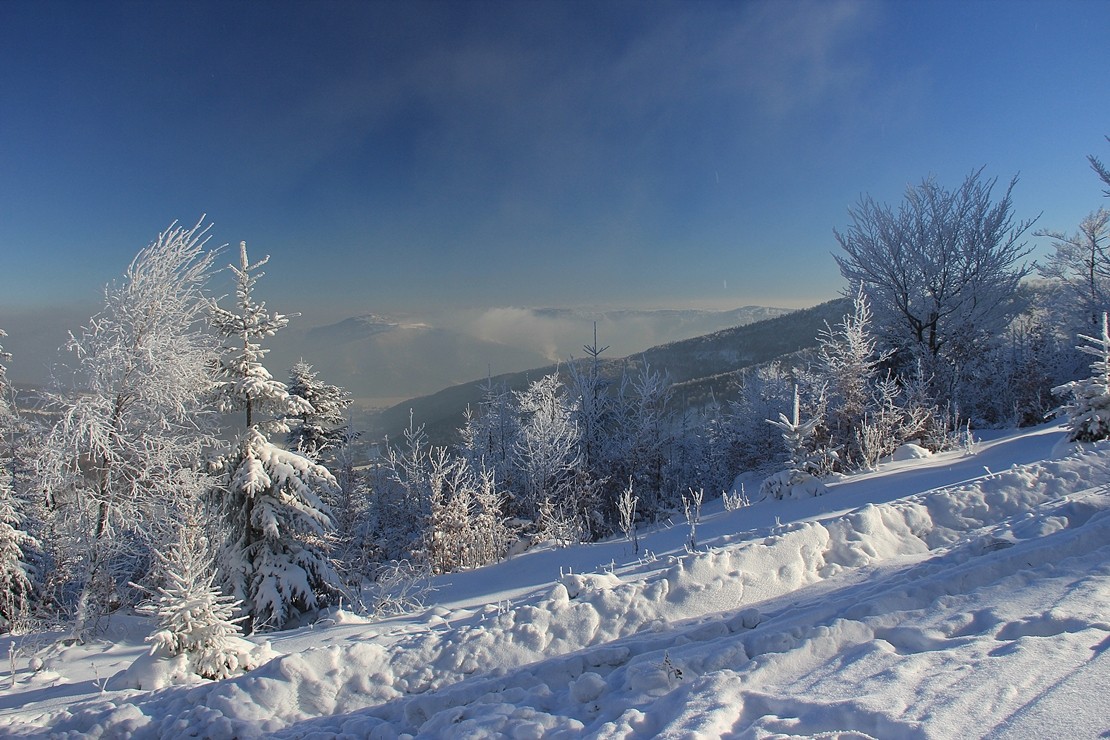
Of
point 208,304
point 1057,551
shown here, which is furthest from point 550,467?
point 1057,551

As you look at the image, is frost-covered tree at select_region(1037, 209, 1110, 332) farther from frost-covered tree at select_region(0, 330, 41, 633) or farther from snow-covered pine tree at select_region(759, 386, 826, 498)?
frost-covered tree at select_region(0, 330, 41, 633)

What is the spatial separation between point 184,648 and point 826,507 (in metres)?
7.61

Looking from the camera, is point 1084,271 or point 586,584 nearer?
point 586,584

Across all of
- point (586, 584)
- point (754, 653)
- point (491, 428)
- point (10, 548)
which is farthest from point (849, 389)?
point (491, 428)

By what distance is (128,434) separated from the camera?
9.87 metres

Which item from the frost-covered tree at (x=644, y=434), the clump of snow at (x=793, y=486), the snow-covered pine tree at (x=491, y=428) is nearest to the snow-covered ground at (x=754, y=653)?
the clump of snow at (x=793, y=486)

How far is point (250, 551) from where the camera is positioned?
10.9 metres

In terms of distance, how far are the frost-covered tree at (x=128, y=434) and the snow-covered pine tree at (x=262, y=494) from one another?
67 cm

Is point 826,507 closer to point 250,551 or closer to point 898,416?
point 898,416

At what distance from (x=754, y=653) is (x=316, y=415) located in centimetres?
1781

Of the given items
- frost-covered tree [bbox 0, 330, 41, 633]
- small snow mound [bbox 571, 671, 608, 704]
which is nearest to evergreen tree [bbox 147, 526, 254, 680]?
small snow mound [bbox 571, 671, 608, 704]

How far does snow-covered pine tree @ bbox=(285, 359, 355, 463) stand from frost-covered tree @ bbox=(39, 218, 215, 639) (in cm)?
844

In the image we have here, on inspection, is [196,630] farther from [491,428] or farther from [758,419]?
[491,428]

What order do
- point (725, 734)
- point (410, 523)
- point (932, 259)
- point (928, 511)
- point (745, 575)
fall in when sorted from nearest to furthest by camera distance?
point (725, 734)
point (745, 575)
point (928, 511)
point (932, 259)
point (410, 523)
